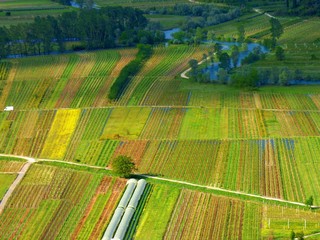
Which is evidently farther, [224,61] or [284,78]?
[224,61]

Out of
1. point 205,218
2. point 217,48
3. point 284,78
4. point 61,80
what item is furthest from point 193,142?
point 217,48

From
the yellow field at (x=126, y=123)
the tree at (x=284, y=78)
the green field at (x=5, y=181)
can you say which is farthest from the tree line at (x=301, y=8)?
the green field at (x=5, y=181)

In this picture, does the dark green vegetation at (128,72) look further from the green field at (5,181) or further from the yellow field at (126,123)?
the green field at (5,181)

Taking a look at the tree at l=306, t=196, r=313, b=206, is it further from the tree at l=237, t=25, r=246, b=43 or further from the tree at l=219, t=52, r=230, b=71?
the tree at l=237, t=25, r=246, b=43

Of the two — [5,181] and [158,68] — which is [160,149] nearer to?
[5,181]

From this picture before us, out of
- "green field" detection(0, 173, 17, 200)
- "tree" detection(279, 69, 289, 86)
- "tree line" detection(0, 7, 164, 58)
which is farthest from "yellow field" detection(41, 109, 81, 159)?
"tree line" detection(0, 7, 164, 58)

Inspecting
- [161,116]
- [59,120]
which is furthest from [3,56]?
[161,116]

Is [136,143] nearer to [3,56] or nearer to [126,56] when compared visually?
[126,56]
